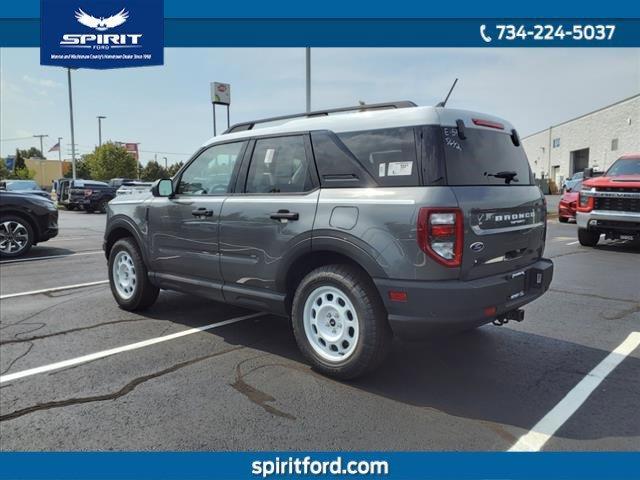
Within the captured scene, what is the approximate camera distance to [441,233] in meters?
3.27

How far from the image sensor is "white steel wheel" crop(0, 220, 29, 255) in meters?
10.0

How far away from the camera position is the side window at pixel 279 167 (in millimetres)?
4086

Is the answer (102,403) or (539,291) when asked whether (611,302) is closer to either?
(539,291)

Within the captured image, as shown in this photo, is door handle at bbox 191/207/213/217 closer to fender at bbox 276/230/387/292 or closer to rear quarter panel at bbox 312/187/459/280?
fender at bbox 276/230/387/292

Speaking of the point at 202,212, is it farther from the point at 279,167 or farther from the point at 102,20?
the point at 102,20

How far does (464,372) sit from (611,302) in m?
3.33

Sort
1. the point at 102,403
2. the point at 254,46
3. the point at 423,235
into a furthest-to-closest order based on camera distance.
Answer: the point at 254,46, the point at 102,403, the point at 423,235

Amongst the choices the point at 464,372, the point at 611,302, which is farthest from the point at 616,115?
the point at 464,372

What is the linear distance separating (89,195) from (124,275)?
21.6 meters

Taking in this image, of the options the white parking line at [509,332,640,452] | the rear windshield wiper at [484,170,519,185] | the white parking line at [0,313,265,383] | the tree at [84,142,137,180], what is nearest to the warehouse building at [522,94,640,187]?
the white parking line at [509,332,640,452]

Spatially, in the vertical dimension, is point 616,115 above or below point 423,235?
above

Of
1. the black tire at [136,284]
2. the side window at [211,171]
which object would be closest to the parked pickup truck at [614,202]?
the side window at [211,171]

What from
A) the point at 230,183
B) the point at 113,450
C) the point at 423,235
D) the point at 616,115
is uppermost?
the point at 616,115

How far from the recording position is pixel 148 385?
12.3 feet
